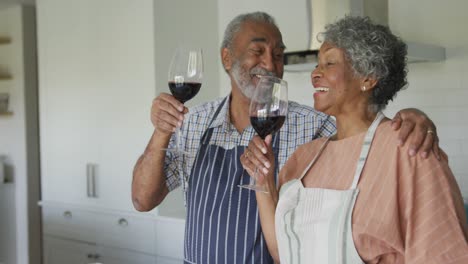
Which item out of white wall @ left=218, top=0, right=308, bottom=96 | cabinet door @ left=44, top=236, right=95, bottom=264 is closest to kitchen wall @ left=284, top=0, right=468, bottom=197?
white wall @ left=218, top=0, right=308, bottom=96

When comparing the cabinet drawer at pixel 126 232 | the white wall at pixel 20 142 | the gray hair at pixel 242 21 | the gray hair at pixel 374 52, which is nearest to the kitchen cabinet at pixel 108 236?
the cabinet drawer at pixel 126 232

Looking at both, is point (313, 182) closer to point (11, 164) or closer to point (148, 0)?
point (148, 0)

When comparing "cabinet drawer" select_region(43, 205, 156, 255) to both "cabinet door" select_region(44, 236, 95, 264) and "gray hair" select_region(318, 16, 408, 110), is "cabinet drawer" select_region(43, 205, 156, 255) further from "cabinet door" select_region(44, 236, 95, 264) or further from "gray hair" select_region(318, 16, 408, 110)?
"gray hair" select_region(318, 16, 408, 110)

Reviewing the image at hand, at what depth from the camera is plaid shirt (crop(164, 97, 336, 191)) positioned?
141 centimetres

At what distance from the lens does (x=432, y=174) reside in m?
0.89

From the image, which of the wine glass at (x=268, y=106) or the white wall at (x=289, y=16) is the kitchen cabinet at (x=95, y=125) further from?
A: the wine glass at (x=268, y=106)

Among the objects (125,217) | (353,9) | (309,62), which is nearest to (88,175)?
(125,217)

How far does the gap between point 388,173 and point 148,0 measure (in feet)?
6.82

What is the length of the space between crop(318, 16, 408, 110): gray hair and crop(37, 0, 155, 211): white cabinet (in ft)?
5.97

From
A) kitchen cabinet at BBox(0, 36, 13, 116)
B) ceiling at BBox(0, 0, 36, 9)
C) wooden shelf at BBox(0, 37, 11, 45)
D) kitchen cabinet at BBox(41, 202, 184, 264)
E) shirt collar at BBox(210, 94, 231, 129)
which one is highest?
ceiling at BBox(0, 0, 36, 9)

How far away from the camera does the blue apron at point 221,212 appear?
1.34 metres

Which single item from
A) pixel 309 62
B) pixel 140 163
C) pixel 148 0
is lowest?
pixel 140 163

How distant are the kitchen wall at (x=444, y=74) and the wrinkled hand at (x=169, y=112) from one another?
51.2 inches

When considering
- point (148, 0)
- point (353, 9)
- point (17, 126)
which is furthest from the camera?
point (17, 126)
